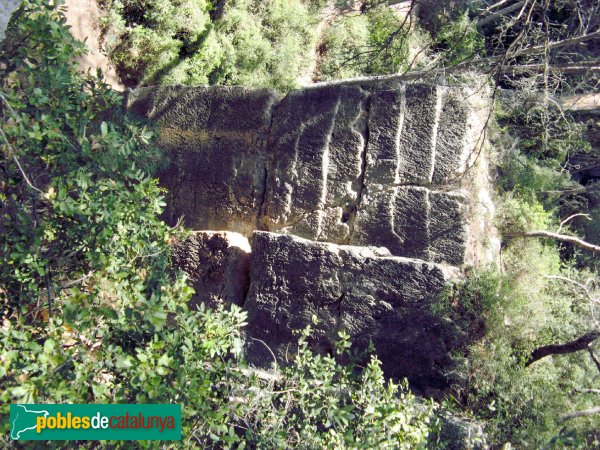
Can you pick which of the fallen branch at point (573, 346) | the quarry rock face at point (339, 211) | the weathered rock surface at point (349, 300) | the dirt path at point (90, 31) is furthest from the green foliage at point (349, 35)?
the fallen branch at point (573, 346)

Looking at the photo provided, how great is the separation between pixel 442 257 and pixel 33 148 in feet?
7.66

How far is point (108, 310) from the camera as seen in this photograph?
6.92 ft

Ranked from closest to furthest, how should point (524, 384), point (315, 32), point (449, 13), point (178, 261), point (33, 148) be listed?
point (33, 148) < point (524, 384) < point (178, 261) < point (449, 13) < point (315, 32)

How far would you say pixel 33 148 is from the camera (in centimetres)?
262

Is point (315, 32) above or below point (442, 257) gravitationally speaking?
above

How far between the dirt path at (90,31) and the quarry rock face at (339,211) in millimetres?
2169

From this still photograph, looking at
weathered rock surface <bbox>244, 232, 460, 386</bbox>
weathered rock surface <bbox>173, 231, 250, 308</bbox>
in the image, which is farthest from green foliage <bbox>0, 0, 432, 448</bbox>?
weathered rock surface <bbox>173, 231, 250, 308</bbox>

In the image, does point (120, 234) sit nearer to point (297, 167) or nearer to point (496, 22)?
point (297, 167)

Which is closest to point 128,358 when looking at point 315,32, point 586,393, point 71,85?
point 71,85

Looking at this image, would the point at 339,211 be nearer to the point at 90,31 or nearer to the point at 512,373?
the point at 512,373

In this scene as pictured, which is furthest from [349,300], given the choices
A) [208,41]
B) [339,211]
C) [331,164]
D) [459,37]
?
[208,41]

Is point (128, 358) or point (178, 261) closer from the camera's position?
point (128, 358)

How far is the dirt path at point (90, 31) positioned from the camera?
224 inches

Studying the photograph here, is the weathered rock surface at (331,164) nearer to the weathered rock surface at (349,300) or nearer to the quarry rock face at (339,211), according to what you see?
the quarry rock face at (339,211)
